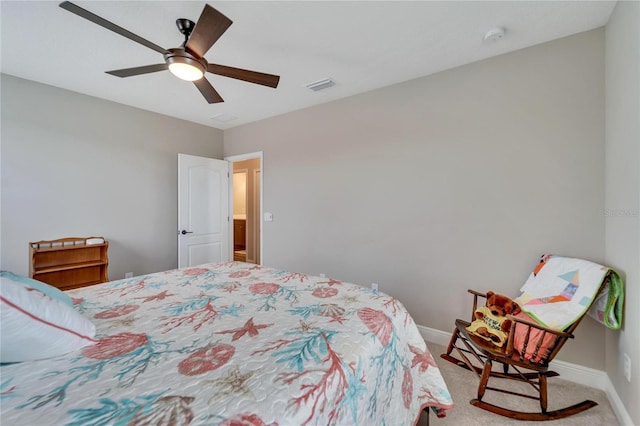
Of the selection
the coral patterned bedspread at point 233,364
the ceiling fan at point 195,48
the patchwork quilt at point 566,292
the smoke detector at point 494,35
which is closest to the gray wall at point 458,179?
the patchwork quilt at point 566,292

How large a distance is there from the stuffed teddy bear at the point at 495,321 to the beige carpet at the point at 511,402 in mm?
378

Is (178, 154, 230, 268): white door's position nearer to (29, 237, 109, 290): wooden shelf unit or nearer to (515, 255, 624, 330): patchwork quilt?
(29, 237, 109, 290): wooden shelf unit

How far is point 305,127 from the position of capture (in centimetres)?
354

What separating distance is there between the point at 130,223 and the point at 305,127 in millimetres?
2616

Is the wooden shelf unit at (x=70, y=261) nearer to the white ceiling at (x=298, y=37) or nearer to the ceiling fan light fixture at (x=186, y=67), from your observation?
the white ceiling at (x=298, y=37)

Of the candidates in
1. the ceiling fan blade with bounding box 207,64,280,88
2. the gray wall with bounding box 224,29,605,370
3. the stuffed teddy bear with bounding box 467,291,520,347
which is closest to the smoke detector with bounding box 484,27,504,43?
the gray wall with bounding box 224,29,605,370

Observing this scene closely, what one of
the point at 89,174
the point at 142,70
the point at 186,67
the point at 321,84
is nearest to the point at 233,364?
the point at 186,67

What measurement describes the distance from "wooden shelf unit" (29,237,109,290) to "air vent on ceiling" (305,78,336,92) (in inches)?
115

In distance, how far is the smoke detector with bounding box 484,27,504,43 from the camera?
1.95 meters

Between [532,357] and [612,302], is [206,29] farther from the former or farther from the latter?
[612,302]

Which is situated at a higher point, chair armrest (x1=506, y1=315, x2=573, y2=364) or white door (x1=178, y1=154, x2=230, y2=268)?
white door (x1=178, y1=154, x2=230, y2=268)

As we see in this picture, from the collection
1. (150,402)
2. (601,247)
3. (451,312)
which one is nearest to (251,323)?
(150,402)

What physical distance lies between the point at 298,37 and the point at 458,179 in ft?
5.99

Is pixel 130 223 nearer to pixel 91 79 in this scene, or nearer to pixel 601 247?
pixel 91 79
